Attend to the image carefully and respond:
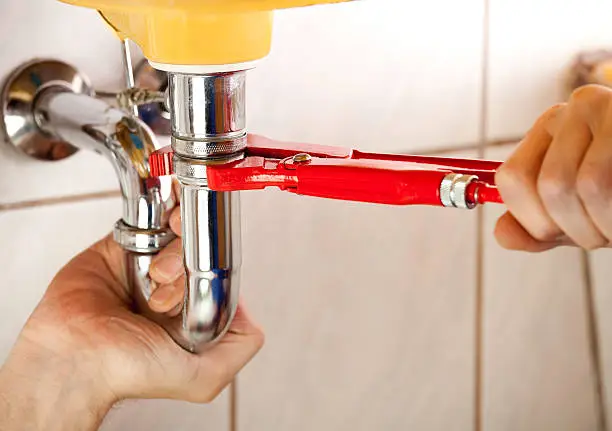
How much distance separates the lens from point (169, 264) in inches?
22.3

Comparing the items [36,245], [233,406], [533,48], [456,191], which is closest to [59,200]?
[36,245]

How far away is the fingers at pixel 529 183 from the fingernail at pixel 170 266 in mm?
239

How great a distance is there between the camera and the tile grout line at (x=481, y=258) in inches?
33.7

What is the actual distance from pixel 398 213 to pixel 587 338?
32 cm

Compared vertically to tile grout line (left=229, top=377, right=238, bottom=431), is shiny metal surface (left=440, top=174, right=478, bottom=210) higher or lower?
higher

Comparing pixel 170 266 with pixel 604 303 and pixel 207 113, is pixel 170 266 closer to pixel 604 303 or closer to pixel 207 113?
pixel 207 113

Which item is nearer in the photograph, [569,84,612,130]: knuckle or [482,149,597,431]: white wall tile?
[569,84,612,130]: knuckle

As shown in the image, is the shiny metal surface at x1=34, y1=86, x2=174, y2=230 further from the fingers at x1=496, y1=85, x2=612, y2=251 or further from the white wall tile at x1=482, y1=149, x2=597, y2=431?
the white wall tile at x1=482, y1=149, x2=597, y2=431

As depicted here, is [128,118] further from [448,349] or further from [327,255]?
[448,349]

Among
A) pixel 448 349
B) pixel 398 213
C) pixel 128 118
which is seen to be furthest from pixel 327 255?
pixel 128 118

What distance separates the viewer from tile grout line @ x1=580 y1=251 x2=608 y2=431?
100cm

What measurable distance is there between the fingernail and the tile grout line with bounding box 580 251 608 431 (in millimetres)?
563

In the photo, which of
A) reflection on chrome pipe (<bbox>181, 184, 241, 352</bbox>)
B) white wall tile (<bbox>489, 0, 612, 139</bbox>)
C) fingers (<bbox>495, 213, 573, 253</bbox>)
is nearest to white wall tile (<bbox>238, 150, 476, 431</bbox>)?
white wall tile (<bbox>489, 0, 612, 139</bbox>)

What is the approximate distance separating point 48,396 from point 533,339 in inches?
22.0
